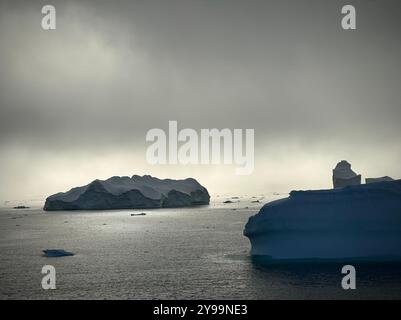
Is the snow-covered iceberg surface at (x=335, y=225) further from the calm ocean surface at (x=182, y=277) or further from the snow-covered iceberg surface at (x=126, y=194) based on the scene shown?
the snow-covered iceberg surface at (x=126, y=194)

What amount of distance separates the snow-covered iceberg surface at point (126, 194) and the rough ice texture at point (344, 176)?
59.0 m

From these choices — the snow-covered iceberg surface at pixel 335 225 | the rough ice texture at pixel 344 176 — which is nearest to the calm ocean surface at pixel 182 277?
the snow-covered iceberg surface at pixel 335 225

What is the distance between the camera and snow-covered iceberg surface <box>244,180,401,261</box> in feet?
80.7

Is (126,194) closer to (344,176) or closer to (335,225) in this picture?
(344,176)

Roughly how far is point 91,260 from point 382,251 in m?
22.6

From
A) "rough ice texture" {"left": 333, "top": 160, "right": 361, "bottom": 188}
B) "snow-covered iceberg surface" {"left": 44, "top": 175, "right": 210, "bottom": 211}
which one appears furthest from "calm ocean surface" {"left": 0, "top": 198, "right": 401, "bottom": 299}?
"snow-covered iceberg surface" {"left": 44, "top": 175, "right": 210, "bottom": 211}

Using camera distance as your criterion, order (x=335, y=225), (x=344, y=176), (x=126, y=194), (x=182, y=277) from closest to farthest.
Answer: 1. (x=182, y=277)
2. (x=335, y=225)
3. (x=344, y=176)
4. (x=126, y=194)

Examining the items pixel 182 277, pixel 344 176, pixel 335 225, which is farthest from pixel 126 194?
pixel 335 225

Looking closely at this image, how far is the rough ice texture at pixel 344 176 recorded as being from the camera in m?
87.6

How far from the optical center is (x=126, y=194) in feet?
379

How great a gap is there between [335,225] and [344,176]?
69008mm

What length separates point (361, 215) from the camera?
984 inches

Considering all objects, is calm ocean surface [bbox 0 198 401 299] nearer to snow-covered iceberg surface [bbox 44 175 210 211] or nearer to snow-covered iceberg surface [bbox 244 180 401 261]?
snow-covered iceberg surface [bbox 244 180 401 261]
